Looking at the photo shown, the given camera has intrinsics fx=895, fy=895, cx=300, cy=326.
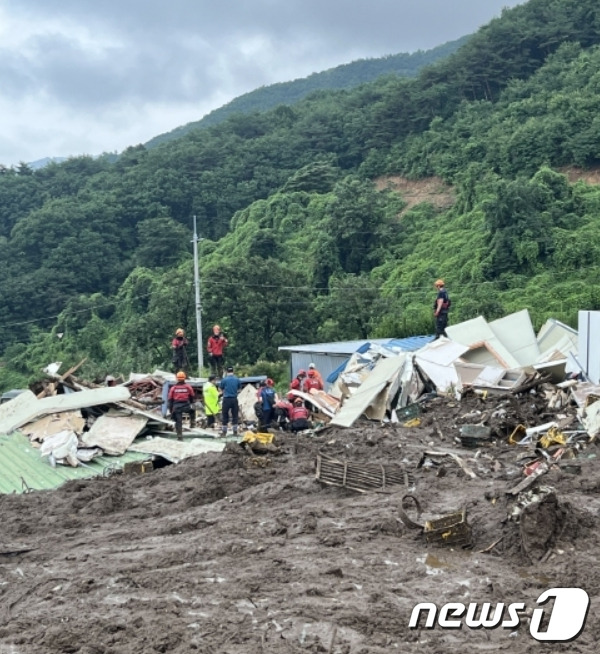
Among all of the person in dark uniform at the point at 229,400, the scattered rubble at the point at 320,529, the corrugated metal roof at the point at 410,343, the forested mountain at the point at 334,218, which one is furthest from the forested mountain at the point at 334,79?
the scattered rubble at the point at 320,529

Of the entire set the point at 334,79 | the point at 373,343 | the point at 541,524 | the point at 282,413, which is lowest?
the point at 373,343

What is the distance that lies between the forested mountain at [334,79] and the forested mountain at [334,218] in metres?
32.9

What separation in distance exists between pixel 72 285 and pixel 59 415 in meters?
39.7

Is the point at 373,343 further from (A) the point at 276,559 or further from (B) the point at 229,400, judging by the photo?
(A) the point at 276,559

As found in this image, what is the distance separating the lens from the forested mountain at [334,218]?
35844 mm

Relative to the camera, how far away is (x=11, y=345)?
47969 millimetres

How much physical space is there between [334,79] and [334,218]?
3004 inches

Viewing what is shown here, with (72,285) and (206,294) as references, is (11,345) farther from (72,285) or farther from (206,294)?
(206,294)

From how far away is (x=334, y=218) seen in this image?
46.8m

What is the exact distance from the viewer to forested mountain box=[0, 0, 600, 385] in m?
35.8

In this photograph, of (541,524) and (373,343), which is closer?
(541,524)

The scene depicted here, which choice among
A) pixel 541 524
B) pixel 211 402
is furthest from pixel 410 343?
pixel 541 524

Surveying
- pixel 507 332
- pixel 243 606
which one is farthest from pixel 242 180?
pixel 243 606

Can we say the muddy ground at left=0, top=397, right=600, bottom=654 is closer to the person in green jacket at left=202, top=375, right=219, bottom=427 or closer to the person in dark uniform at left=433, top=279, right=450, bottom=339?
the person in green jacket at left=202, top=375, right=219, bottom=427
